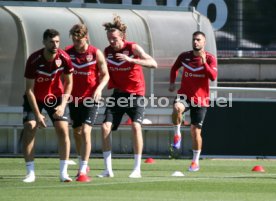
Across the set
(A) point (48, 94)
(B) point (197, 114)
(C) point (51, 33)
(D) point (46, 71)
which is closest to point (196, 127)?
(B) point (197, 114)

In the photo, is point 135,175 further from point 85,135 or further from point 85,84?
point 85,84

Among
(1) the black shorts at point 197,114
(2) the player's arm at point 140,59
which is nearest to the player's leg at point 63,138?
(2) the player's arm at point 140,59

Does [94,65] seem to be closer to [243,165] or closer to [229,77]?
[243,165]

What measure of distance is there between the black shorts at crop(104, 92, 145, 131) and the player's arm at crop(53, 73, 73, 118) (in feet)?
4.92

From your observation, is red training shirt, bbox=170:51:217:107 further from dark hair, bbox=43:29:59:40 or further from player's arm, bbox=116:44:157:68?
dark hair, bbox=43:29:59:40

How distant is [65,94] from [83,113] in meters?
0.84

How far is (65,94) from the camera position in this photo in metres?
16.8

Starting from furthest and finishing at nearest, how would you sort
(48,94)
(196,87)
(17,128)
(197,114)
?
→ (17,128) → (196,87) → (197,114) → (48,94)

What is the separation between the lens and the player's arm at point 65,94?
54.7 feet

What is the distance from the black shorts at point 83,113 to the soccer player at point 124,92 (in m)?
0.47

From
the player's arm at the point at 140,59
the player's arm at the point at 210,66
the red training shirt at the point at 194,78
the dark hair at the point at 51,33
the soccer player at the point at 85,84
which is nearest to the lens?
the dark hair at the point at 51,33

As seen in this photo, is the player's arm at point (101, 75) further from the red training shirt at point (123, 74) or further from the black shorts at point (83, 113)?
the red training shirt at point (123, 74)

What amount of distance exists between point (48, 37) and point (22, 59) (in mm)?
8443

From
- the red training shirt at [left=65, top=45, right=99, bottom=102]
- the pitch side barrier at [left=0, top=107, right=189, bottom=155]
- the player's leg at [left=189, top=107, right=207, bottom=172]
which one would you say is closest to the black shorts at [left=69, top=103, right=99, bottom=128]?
the red training shirt at [left=65, top=45, right=99, bottom=102]
